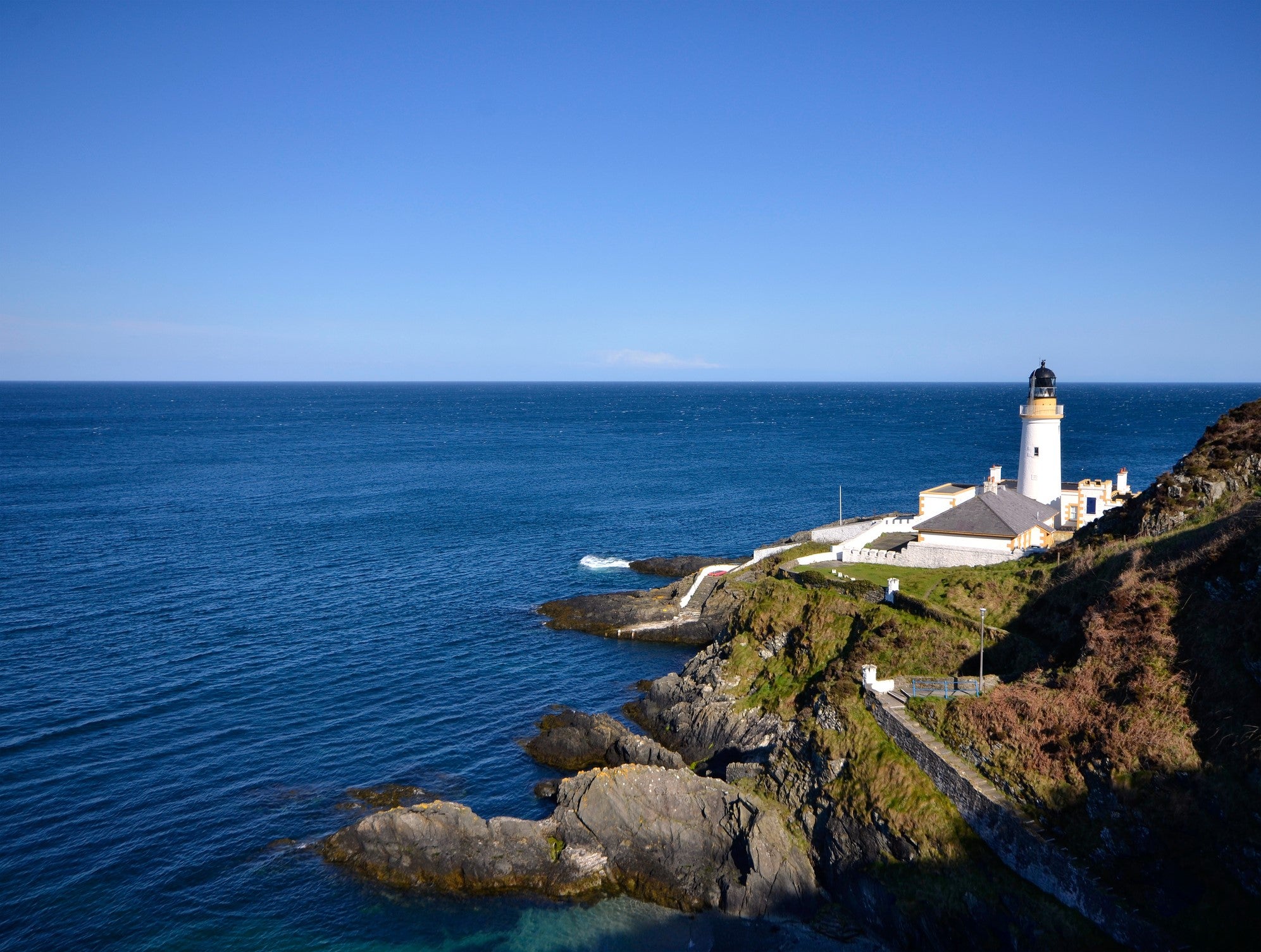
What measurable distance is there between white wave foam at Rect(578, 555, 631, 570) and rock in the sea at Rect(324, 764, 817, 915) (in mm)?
36212

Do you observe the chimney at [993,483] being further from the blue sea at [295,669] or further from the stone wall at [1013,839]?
the stone wall at [1013,839]

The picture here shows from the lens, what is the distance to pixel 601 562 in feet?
217

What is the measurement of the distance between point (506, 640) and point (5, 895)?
25.6 meters

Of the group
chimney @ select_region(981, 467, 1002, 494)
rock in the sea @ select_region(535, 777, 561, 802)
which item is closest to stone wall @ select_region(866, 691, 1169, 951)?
rock in the sea @ select_region(535, 777, 561, 802)

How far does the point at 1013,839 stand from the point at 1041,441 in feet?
105

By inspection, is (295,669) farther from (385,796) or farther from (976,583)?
(976,583)

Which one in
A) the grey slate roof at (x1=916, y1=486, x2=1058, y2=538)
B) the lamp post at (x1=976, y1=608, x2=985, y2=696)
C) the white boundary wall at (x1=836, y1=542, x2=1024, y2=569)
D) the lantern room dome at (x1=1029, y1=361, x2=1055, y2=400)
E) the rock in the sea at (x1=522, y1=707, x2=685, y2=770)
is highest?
the lantern room dome at (x1=1029, y1=361, x2=1055, y2=400)

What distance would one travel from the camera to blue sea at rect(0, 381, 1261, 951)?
25.5 metres

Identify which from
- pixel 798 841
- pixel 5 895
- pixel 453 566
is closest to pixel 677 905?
pixel 798 841

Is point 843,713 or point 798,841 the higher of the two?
point 843,713

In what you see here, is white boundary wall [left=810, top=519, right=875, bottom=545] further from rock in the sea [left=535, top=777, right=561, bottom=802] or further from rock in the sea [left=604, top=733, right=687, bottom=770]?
rock in the sea [left=535, top=777, right=561, bottom=802]

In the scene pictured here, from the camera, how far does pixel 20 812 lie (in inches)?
1174

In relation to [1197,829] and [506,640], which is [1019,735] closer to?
[1197,829]

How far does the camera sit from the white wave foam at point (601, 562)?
2547 inches
